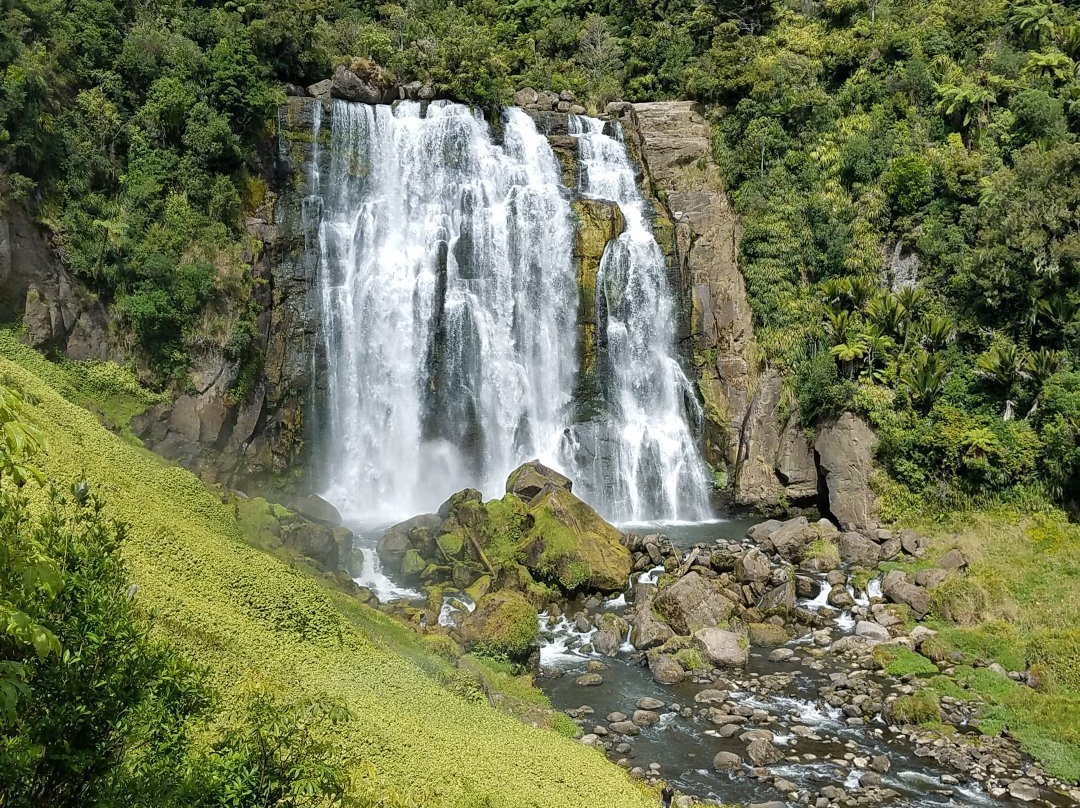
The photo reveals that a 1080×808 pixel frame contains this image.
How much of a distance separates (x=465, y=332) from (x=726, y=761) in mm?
21381

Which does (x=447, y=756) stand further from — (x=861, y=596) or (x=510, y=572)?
(x=861, y=596)

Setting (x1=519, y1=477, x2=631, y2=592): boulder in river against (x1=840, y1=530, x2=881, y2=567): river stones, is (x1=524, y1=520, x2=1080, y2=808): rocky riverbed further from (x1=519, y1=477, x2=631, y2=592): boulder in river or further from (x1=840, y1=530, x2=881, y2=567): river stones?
(x1=840, y1=530, x2=881, y2=567): river stones

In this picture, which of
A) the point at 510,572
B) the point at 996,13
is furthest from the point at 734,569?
the point at 996,13

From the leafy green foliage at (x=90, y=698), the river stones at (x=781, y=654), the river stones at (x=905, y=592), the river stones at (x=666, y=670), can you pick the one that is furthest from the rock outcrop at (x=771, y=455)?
the leafy green foliage at (x=90, y=698)

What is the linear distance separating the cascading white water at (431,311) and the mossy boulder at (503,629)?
40.9 ft

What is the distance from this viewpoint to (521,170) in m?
35.3

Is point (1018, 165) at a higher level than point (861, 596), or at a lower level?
higher

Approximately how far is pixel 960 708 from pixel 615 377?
19876 mm

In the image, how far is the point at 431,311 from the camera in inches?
1249

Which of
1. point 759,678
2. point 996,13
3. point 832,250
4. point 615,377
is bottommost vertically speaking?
point 759,678

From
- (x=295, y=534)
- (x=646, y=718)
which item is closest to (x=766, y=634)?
(x=646, y=718)

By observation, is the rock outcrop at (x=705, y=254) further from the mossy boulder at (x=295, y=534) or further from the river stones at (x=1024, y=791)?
the river stones at (x=1024, y=791)

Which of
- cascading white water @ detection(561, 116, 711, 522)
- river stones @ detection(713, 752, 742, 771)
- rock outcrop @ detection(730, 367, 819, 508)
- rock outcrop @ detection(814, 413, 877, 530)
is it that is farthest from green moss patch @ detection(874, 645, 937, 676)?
cascading white water @ detection(561, 116, 711, 522)

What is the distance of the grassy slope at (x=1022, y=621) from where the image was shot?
49.5 feet
